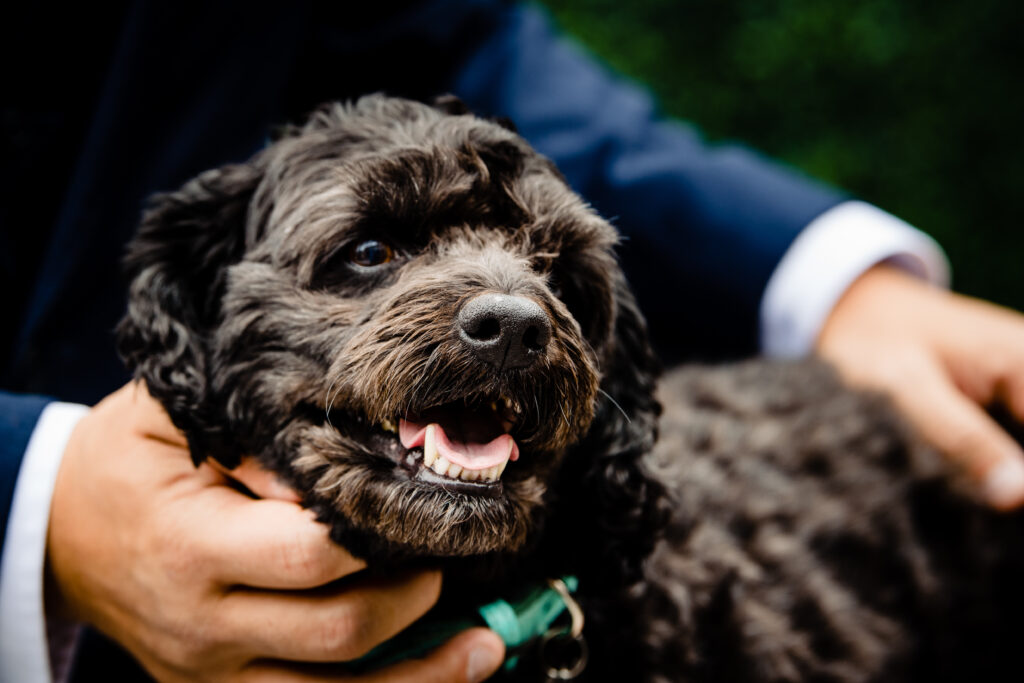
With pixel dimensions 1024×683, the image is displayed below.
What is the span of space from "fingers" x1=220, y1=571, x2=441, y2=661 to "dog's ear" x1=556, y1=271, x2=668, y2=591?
53cm

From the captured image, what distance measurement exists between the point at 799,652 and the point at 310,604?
1.74 m

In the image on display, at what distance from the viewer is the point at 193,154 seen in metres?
3.06

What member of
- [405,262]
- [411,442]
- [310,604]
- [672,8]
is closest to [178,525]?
[310,604]

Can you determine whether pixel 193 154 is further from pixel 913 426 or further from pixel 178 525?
pixel 913 426

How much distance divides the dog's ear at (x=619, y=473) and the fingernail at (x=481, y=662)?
0.41 m

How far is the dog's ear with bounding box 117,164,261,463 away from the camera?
6.47 ft

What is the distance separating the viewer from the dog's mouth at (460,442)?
5.63 feet

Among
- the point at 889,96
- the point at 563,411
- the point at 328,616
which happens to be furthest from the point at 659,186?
the point at 889,96

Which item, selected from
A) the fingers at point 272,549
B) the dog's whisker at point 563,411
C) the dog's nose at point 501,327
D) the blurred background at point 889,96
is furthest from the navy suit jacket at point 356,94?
the blurred background at point 889,96

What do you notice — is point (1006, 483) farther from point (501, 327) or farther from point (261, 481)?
point (261, 481)

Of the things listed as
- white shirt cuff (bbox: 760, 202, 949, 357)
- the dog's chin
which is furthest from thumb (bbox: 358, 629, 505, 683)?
white shirt cuff (bbox: 760, 202, 949, 357)

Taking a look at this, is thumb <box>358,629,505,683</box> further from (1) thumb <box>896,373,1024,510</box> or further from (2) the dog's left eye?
(1) thumb <box>896,373,1024,510</box>

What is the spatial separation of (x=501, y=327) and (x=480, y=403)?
9.3 inches

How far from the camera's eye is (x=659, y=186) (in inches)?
148
